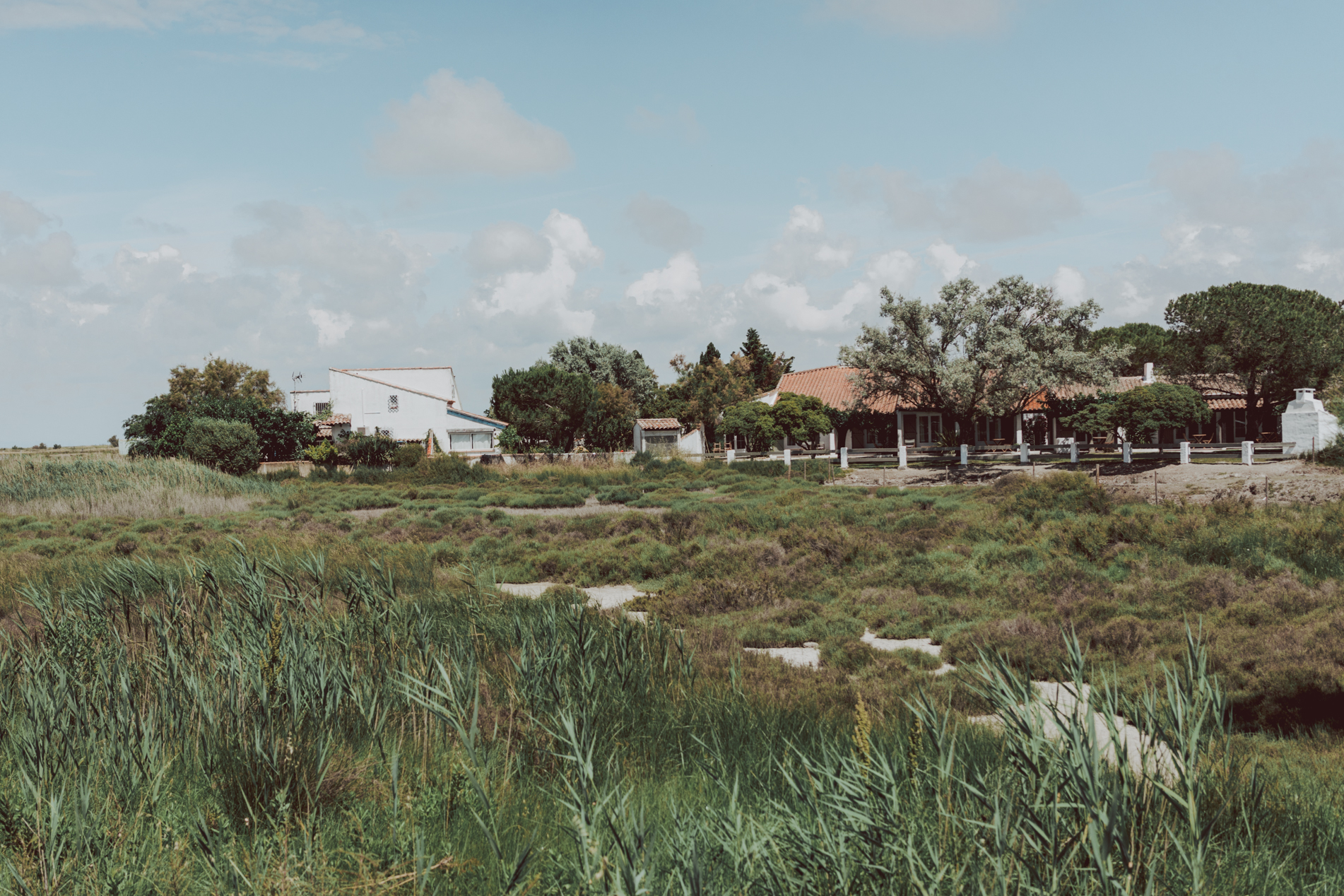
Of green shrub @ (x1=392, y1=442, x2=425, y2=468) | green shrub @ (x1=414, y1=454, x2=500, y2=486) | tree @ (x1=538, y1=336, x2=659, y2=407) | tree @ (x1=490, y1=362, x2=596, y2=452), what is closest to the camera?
green shrub @ (x1=414, y1=454, x2=500, y2=486)

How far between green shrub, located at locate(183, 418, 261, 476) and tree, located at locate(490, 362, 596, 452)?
1710 cm

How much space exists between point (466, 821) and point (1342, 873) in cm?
292

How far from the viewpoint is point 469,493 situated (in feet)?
89.2

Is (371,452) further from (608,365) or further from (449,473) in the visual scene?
(608,365)

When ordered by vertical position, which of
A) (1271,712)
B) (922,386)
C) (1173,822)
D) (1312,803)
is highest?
(922,386)

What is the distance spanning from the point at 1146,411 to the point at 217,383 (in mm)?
51551

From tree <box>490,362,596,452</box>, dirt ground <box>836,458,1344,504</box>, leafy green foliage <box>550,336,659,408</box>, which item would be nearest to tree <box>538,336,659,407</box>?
leafy green foliage <box>550,336,659,408</box>

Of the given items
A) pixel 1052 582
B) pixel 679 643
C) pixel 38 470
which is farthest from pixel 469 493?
pixel 679 643

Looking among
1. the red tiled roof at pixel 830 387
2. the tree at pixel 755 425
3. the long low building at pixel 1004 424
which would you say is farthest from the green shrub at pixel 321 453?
the red tiled roof at pixel 830 387

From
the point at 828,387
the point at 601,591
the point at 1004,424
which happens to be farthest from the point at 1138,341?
the point at 601,591

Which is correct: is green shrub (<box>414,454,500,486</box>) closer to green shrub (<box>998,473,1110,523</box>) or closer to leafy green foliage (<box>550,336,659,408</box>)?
green shrub (<box>998,473,1110,523</box>)

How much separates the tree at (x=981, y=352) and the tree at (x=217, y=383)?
38.3 metres

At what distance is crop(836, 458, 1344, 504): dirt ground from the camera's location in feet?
63.9

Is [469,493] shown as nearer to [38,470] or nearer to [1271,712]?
[38,470]
